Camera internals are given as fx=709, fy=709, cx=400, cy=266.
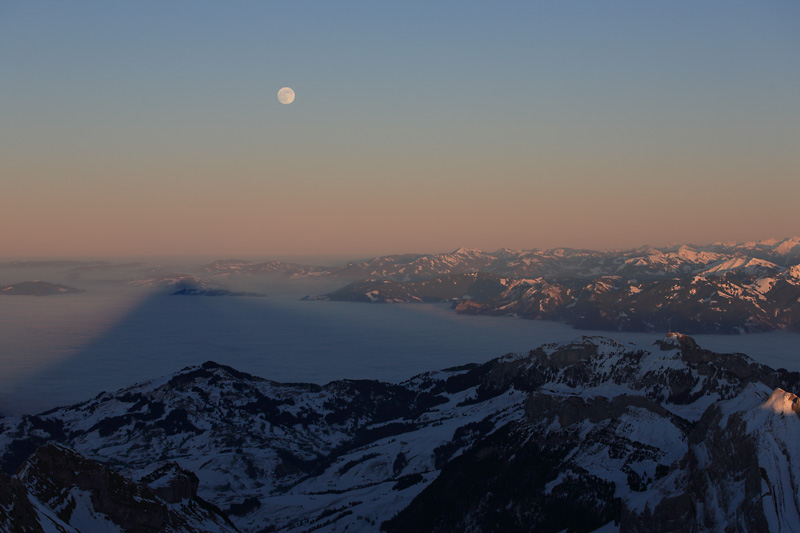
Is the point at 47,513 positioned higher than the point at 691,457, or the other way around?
the point at 47,513

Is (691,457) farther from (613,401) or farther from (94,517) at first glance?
(94,517)

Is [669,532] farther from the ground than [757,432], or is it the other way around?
[757,432]

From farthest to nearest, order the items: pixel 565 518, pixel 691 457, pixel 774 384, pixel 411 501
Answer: pixel 774 384, pixel 411 501, pixel 565 518, pixel 691 457

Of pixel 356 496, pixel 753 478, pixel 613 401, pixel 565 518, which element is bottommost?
pixel 356 496

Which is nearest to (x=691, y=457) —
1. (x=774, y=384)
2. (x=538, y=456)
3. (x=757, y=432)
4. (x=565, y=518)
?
(x=757, y=432)

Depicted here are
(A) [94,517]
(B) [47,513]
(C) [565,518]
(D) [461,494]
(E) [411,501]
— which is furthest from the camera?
(E) [411,501]

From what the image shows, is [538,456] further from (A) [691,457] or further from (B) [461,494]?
(A) [691,457]

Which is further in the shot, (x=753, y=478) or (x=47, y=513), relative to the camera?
(x=753, y=478)

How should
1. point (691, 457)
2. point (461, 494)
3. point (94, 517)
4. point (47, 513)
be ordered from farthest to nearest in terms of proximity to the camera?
point (461, 494) → point (691, 457) → point (94, 517) → point (47, 513)

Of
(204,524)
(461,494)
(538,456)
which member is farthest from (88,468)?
(538,456)
